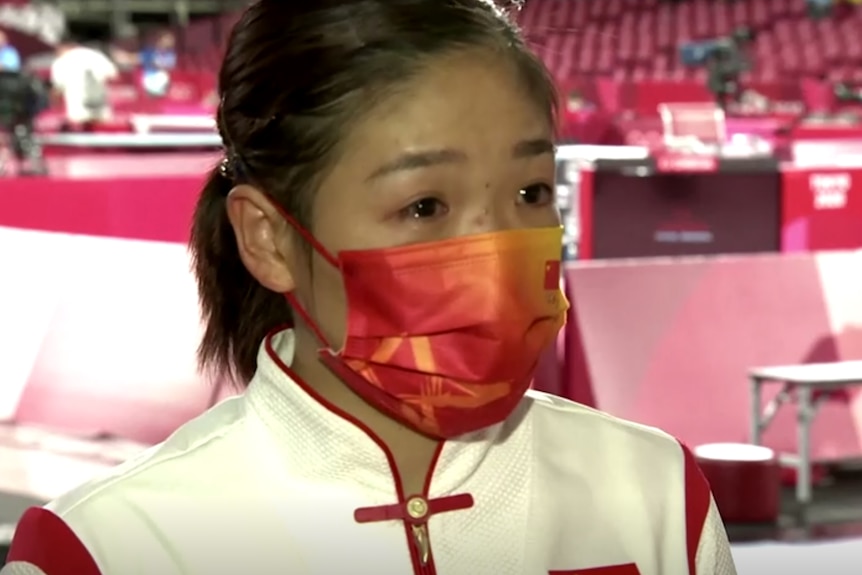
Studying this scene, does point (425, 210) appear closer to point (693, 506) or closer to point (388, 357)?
point (388, 357)

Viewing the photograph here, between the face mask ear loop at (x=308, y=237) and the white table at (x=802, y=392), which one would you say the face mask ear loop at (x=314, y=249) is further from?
the white table at (x=802, y=392)

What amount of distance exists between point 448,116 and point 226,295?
38 centimetres

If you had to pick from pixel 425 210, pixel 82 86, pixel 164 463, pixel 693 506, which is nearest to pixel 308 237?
pixel 425 210

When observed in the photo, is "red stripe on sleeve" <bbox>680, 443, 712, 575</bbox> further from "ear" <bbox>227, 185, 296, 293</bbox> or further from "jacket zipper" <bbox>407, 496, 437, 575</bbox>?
"ear" <bbox>227, 185, 296, 293</bbox>

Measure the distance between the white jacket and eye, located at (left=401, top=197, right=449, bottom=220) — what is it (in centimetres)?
→ 20

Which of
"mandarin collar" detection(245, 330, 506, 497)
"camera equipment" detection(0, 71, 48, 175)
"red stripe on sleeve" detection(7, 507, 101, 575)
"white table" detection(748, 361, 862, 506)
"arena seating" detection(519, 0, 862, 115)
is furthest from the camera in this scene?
"arena seating" detection(519, 0, 862, 115)

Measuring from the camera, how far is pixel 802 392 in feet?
13.7

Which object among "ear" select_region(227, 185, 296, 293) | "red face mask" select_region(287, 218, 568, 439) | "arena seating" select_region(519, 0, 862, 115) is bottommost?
"red face mask" select_region(287, 218, 568, 439)

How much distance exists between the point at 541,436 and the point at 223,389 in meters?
1.96

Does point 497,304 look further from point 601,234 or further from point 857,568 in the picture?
point 601,234

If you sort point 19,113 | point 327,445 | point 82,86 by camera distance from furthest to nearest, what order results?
1. point 82,86
2. point 19,113
3. point 327,445

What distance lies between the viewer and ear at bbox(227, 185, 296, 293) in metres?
1.39

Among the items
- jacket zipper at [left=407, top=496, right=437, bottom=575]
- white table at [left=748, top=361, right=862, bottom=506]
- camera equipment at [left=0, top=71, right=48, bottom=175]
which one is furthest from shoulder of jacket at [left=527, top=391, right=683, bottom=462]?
camera equipment at [left=0, top=71, right=48, bottom=175]

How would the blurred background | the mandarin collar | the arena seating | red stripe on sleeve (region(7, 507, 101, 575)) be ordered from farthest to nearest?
the arena seating, the blurred background, the mandarin collar, red stripe on sleeve (region(7, 507, 101, 575))
